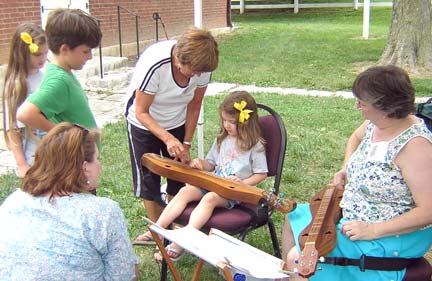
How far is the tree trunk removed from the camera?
9484mm

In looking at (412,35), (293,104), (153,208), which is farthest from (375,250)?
(412,35)

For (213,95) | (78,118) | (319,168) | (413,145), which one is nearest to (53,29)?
(78,118)

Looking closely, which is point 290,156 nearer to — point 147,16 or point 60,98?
point 60,98

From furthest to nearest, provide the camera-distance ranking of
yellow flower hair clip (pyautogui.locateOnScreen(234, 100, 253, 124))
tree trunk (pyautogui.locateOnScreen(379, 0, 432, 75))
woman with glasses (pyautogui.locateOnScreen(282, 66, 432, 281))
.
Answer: tree trunk (pyautogui.locateOnScreen(379, 0, 432, 75))
yellow flower hair clip (pyautogui.locateOnScreen(234, 100, 253, 124))
woman with glasses (pyautogui.locateOnScreen(282, 66, 432, 281))

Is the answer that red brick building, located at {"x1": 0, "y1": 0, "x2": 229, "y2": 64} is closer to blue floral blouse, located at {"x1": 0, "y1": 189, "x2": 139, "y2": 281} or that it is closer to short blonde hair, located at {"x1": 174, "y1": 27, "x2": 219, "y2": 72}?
short blonde hair, located at {"x1": 174, "y1": 27, "x2": 219, "y2": 72}

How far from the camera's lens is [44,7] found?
9297mm

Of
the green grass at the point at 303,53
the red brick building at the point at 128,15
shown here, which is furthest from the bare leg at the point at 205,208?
the red brick building at the point at 128,15

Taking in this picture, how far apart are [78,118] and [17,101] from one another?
34 centimetres

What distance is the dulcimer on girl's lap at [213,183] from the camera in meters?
2.67

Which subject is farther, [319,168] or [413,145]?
[319,168]

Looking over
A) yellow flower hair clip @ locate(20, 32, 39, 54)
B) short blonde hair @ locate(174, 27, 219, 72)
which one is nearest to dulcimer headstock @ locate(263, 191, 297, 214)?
short blonde hair @ locate(174, 27, 219, 72)

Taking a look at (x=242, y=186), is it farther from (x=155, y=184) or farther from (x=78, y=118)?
(x=78, y=118)

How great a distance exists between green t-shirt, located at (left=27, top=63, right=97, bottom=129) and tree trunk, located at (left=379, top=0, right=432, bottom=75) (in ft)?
25.9

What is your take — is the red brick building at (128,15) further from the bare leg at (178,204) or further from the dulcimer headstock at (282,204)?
the dulcimer headstock at (282,204)
